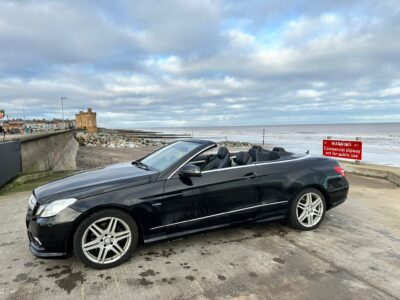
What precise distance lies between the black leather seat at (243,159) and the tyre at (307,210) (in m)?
0.88

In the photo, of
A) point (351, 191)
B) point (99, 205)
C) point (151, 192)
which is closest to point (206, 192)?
point (151, 192)

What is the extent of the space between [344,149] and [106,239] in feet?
32.8

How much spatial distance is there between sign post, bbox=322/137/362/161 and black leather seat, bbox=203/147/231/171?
25.8ft

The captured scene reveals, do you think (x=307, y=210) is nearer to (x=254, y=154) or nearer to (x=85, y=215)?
(x=254, y=154)

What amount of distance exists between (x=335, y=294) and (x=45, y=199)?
3.13 meters

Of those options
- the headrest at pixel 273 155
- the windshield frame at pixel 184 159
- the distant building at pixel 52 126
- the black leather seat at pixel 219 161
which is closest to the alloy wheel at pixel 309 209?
the headrest at pixel 273 155

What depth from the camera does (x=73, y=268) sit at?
11.9ft

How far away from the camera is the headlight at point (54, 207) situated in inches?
136

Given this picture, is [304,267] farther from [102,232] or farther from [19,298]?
[19,298]

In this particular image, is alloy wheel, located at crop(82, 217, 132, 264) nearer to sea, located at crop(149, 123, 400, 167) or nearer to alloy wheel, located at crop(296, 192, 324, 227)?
alloy wheel, located at crop(296, 192, 324, 227)

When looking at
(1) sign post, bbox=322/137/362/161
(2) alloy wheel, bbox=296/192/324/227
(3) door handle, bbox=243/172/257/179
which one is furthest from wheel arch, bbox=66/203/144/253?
(1) sign post, bbox=322/137/362/161

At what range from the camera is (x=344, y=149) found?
1143cm

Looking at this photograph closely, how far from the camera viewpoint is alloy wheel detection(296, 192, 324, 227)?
4.70 meters

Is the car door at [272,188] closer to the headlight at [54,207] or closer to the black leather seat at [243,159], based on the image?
the black leather seat at [243,159]
